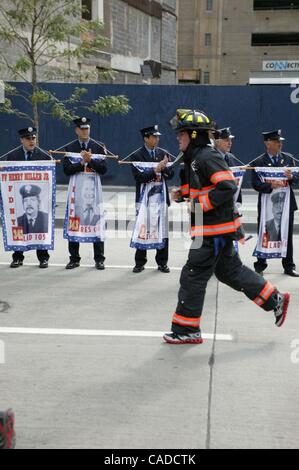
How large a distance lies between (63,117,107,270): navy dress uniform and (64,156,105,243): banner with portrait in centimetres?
12

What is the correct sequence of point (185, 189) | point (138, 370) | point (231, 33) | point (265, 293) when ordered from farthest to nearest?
point (231, 33)
point (185, 189)
point (265, 293)
point (138, 370)

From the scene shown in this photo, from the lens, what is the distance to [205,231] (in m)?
5.81

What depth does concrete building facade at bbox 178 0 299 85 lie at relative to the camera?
62281mm

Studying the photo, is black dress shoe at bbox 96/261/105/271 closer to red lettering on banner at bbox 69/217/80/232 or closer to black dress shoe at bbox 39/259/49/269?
red lettering on banner at bbox 69/217/80/232

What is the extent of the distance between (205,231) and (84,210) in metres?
3.69

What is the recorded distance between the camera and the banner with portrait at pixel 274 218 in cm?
872

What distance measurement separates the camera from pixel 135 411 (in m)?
4.48

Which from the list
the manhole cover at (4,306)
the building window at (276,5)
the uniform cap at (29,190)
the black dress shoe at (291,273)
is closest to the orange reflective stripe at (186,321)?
the manhole cover at (4,306)

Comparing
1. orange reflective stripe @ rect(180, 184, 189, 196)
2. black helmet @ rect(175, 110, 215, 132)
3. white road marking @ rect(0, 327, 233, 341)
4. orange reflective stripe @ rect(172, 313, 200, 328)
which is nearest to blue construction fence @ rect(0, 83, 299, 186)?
orange reflective stripe @ rect(180, 184, 189, 196)

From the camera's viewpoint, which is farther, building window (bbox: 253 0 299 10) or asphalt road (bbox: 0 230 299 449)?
building window (bbox: 253 0 299 10)

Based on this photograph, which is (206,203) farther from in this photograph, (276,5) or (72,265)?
(276,5)

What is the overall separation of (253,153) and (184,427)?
12.8 metres

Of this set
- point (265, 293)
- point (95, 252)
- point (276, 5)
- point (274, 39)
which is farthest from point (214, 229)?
point (276, 5)
